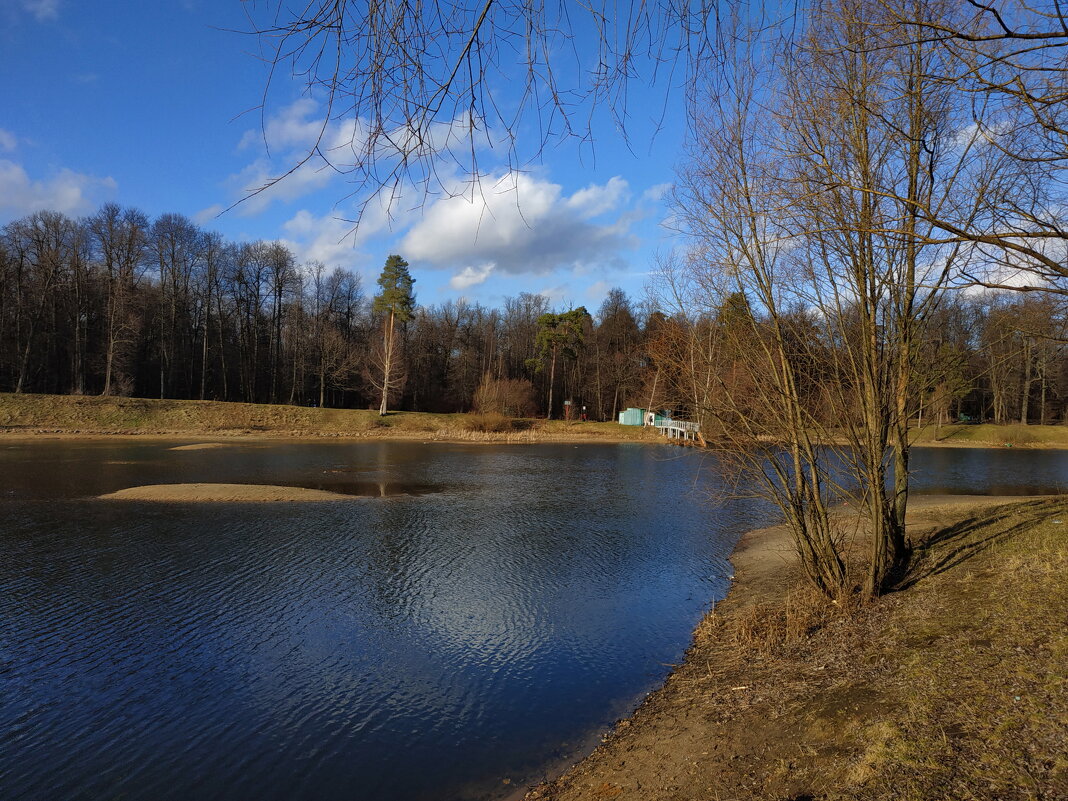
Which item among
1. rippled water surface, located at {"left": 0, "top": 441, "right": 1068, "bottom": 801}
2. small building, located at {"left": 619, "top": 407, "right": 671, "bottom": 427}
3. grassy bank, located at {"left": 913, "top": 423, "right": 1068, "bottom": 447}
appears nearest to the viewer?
rippled water surface, located at {"left": 0, "top": 441, "right": 1068, "bottom": 801}

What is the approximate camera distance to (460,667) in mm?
8242

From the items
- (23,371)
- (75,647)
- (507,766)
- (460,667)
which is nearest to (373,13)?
(507,766)

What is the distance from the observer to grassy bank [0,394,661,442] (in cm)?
4019

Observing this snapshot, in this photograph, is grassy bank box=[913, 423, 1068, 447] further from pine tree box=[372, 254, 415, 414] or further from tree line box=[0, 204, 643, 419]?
pine tree box=[372, 254, 415, 414]

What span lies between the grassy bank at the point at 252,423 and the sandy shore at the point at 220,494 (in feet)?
79.3

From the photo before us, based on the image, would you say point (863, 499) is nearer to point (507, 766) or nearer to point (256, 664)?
point (507, 766)

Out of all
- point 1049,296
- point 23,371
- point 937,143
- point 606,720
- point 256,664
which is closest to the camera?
point 1049,296

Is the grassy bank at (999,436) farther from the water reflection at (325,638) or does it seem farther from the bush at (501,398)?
the water reflection at (325,638)

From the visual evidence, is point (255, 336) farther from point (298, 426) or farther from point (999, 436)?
point (999, 436)

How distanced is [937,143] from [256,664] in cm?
1107

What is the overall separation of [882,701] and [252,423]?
48.2 metres

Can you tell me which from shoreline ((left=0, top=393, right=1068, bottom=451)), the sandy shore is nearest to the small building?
shoreline ((left=0, top=393, right=1068, bottom=451))

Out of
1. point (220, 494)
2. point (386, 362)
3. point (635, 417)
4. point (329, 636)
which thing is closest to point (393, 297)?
point (386, 362)

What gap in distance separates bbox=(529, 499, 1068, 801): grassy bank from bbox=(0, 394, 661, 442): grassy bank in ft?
134
